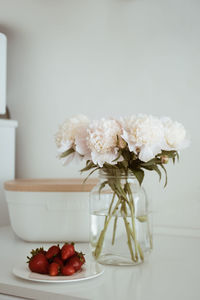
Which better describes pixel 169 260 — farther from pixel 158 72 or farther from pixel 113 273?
pixel 158 72

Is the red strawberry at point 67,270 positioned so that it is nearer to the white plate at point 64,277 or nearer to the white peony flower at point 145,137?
the white plate at point 64,277

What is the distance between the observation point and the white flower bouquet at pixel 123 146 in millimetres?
1023

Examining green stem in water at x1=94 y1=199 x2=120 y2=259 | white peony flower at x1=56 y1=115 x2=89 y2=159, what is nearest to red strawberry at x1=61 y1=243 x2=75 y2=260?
green stem in water at x1=94 y1=199 x2=120 y2=259

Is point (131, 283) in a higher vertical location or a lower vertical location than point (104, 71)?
lower

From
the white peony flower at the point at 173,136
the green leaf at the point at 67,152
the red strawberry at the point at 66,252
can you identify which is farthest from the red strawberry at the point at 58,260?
the white peony flower at the point at 173,136

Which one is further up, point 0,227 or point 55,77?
point 55,77

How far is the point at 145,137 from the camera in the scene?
3.32ft

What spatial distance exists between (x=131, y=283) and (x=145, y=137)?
337 mm

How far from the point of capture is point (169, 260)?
117 cm

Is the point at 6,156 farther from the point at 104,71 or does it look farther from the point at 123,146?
the point at 123,146

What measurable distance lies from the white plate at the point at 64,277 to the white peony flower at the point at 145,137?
294 mm

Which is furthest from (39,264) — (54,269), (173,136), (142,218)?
(173,136)

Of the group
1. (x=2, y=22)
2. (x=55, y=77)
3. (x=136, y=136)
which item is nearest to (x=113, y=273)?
(x=136, y=136)

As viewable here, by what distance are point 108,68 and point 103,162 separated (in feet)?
2.25
